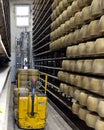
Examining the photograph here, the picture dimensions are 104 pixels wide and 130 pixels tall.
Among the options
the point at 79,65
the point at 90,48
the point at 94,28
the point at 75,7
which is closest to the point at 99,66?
the point at 90,48

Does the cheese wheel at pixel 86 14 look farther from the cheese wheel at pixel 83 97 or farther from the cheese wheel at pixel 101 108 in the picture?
the cheese wheel at pixel 101 108

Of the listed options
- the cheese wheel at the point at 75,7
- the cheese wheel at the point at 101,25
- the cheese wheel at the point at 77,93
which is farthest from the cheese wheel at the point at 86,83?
the cheese wheel at the point at 75,7

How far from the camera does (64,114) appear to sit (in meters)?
5.32

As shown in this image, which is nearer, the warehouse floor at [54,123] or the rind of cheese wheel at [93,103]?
the rind of cheese wheel at [93,103]

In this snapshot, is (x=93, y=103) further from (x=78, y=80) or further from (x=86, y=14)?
(x=86, y=14)

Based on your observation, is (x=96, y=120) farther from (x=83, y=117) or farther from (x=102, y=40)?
(x=102, y=40)

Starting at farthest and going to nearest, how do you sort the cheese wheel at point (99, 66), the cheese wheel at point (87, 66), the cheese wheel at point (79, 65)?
the cheese wheel at point (79, 65) → the cheese wheel at point (87, 66) → the cheese wheel at point (99, 66)

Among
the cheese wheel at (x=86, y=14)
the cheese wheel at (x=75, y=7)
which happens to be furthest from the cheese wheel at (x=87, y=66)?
the cheese wheel at (x=75, y=7)

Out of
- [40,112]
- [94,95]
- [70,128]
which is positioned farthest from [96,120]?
[40,112]

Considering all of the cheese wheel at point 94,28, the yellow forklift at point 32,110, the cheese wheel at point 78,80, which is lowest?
the yellow forklift at point 32,110

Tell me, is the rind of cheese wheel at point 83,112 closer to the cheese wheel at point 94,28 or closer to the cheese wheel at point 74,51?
the cheese wheel at point 74,51

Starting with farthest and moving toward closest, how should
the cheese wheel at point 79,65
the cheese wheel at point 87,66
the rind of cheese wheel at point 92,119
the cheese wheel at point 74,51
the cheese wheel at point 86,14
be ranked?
the cheese wheel at point 74,51, the cheese wheel at point 79,65, the cheese wheel at point 86,14, the cheese wheel at point 87,66, the rind of cheese wheel at point 92,119

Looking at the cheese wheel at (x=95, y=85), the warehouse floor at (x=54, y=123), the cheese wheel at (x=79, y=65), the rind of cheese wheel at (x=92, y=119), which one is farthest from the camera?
the warehouse floor at (x=54, y=123)

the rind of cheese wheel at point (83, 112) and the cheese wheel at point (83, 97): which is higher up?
the cheese wheel at point (83, 97)
